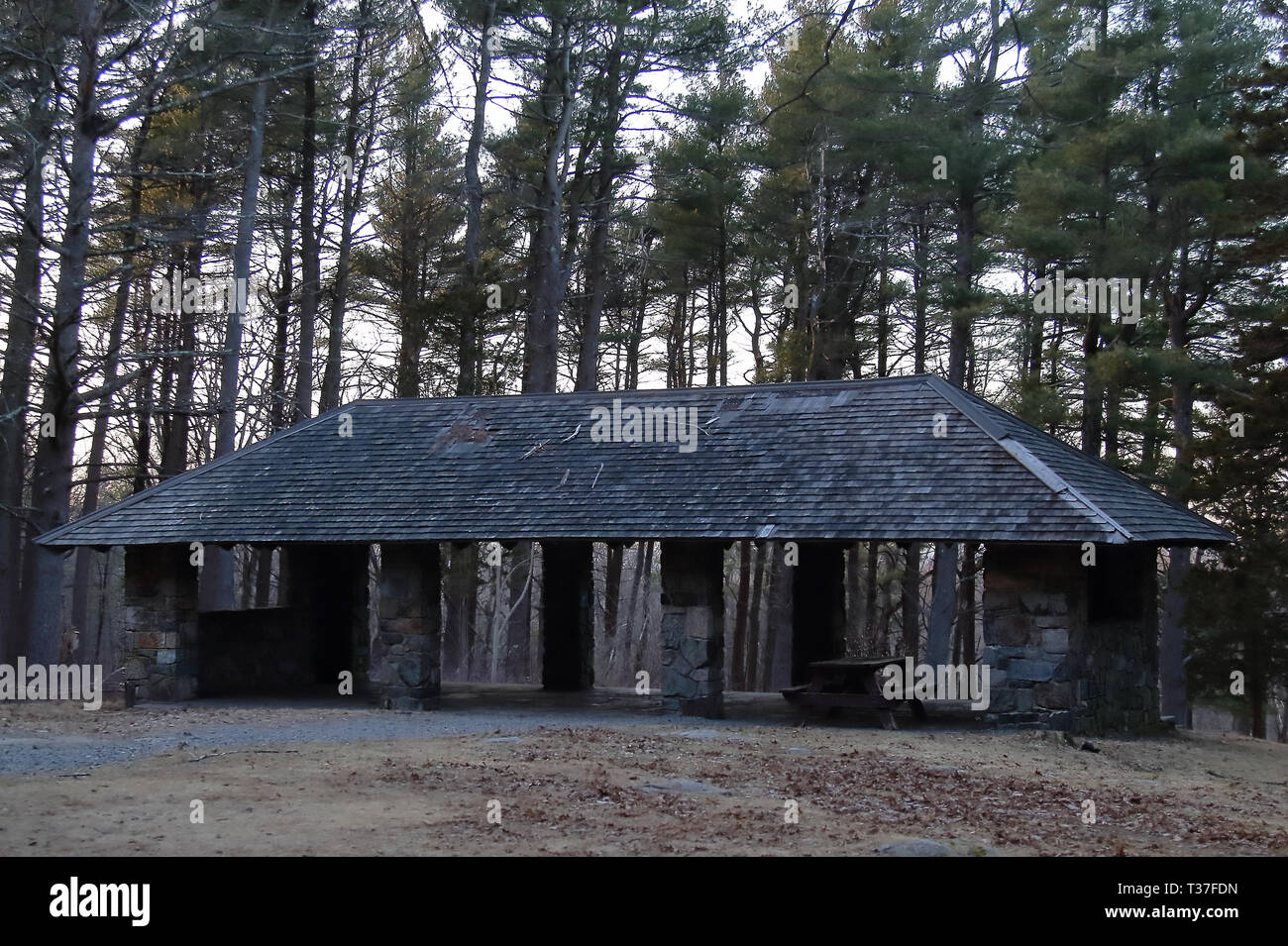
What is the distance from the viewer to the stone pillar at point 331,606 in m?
19.7

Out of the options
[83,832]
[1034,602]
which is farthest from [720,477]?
[83,832]

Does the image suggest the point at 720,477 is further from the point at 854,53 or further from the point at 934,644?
the point at 854,53

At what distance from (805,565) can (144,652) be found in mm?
9528

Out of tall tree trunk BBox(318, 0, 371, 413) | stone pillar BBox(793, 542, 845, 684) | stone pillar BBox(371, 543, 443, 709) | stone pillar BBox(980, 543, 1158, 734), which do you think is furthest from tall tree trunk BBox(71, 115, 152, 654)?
stone pillar BBox(980, 543, 1158, 734)

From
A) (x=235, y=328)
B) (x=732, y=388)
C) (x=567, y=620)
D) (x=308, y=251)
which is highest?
(x=308, y=251)

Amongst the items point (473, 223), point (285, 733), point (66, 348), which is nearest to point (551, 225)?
point (473, 223)

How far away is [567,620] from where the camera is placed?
20125 mm

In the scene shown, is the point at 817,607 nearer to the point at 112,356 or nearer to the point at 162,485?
the point at 162,485

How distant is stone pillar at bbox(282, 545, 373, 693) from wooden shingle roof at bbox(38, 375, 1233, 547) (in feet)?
7.41

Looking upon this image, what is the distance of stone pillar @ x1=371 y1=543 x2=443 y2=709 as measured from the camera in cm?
1584

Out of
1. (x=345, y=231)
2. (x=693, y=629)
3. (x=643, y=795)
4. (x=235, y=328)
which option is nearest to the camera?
(x=643, y=795)

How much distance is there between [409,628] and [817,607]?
21.3 feet

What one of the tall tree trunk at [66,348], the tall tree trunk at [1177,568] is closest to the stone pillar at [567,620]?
the tall tree trunk at [66,348]

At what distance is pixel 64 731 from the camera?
13180 mm
